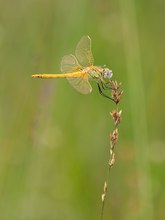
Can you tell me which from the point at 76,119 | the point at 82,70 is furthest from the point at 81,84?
the point at 76,119

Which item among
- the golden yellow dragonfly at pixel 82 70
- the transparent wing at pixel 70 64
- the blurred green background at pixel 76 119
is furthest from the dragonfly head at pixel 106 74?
the blurred green background at pixel 76 119

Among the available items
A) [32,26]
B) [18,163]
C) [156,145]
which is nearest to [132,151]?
[156,145]

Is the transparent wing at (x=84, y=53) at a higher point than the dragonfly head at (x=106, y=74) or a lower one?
higher

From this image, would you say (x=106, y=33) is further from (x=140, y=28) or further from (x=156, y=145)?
(x=156, y=145)

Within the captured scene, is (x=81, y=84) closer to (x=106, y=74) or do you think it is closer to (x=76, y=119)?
(x=106, y=74)

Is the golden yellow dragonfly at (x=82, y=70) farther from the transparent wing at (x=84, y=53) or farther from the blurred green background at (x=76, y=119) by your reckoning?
the blurred green background at (x=76, y=119)

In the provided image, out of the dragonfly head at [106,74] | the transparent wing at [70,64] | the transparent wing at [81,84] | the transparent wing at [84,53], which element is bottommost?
the transparent wing at [81,84]

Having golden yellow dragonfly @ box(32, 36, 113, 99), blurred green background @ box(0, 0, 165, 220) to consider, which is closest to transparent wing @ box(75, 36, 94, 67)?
golden yellow dragonfly @ box(32, 36, 113, 99)
